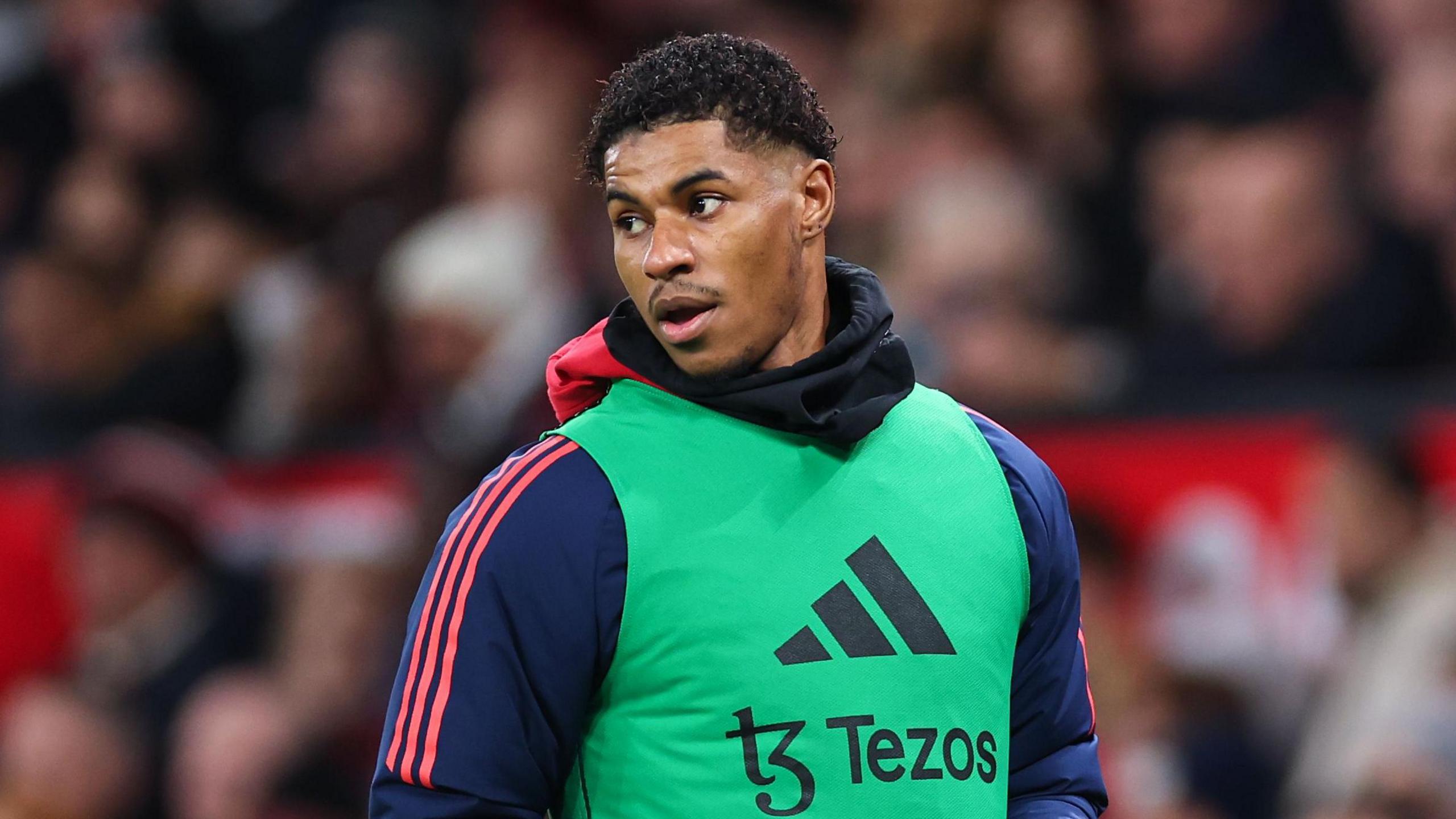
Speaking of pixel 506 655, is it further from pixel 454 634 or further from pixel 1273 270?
pixel 1273 270

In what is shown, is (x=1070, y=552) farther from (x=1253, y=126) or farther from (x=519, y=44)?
(x=519, y=44)

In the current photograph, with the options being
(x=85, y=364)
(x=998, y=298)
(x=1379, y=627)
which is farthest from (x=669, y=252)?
(x=85, y=364)

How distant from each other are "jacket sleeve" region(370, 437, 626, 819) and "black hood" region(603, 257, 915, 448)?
0.16 metres

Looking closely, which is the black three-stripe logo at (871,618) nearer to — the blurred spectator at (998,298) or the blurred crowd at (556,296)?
the blurred crowd at (556,296)

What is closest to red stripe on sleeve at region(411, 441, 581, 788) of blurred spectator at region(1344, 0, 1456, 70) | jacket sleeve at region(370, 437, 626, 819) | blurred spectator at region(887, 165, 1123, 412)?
jacket sleeve at region(370, 437, 626, 819)

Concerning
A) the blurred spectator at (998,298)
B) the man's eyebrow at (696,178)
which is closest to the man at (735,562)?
the man's eyebrow at (696,178)

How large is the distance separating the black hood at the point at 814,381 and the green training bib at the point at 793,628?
2 centimetres

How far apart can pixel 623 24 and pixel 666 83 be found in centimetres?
432

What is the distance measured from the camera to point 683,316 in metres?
1.89

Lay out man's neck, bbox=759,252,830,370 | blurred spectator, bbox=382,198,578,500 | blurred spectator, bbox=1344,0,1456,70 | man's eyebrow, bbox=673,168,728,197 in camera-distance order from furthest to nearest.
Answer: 1. blurred spectator, bbox=382,198,578,500
2. blurred spectator, bbox=1344,0,1456,70
3. man's neck, bbox=759,252,830,370
4. man's eyebrow, bbox=673,168,728,197

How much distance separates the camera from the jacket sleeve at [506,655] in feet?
5.72

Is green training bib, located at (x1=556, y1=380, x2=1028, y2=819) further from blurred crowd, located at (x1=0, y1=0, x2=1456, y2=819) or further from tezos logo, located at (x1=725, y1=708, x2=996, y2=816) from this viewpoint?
blurred crowd, located at (x1=0, y1=0, x2=1456, y2=819)

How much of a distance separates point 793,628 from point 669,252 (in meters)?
0.38

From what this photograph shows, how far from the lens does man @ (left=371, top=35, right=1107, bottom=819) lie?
5.81ft
